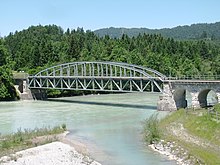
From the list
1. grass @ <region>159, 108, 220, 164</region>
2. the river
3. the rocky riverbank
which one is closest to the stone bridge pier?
the river

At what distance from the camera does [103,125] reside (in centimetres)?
4600

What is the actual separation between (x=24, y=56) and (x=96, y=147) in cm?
8240

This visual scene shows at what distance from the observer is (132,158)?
1174 inches

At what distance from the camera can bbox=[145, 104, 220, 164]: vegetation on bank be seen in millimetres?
28172

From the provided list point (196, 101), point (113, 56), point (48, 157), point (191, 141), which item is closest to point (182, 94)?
point (196, 101)

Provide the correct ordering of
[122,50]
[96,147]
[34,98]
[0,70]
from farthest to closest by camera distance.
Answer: [122,50] < [34,98] < [0,70] < [96,147]

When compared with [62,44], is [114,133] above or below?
Answer: below

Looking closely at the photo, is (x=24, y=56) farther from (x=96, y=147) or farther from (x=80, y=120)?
(x=96, y=147)

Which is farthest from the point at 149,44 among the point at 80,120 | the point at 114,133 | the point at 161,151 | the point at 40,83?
the point at 161,151

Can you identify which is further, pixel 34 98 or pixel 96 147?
pixel 34 98

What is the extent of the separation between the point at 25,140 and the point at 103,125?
12.5 m

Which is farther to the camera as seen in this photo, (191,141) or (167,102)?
(167,102)

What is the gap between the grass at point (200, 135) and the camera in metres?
27.8

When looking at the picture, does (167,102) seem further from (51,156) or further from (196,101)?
(51,156)
